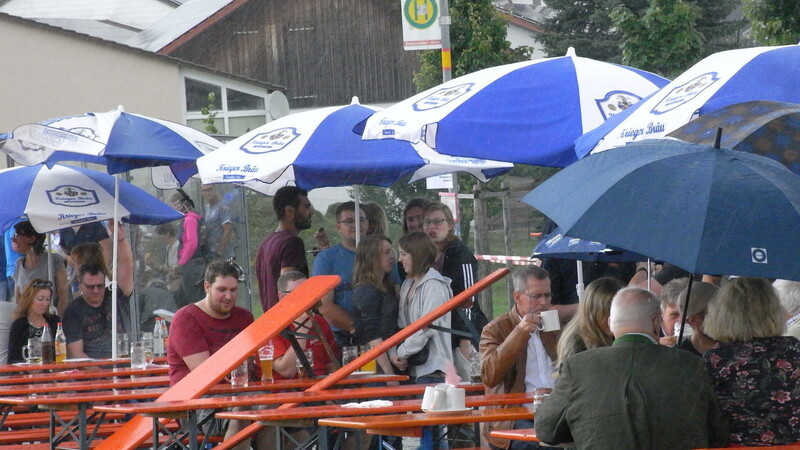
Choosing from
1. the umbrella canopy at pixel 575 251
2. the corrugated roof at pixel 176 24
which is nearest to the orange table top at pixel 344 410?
the umbrella canopy at pixel 575 251

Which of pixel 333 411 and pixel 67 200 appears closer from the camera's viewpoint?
pixel 333 411

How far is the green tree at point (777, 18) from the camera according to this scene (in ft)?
52.4

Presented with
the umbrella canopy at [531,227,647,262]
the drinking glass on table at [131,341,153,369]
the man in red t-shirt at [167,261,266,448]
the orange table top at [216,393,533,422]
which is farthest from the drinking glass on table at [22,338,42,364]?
the umbrella canopy at [531,227,647,262]

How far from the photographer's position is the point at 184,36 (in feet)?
145

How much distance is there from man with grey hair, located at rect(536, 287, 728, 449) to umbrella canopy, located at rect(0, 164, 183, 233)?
714 cm

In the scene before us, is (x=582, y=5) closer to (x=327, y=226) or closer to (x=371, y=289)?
(x=327, y=226)

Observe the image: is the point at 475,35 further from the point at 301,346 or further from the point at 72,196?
the point at 301,346

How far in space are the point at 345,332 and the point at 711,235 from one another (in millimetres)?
5519

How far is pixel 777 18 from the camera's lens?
631 inches

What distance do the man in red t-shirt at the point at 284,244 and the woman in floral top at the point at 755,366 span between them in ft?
18.2

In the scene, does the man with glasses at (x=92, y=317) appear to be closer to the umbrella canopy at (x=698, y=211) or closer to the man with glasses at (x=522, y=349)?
the man with glasses at (x=522, y=349)

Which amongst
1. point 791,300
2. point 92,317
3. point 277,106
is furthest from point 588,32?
point 791,300

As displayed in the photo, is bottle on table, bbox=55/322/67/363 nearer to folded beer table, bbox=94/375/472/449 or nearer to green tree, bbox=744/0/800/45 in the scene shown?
folded beer table, bbox=94/375/472/449

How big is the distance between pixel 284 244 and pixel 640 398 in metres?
5.72
